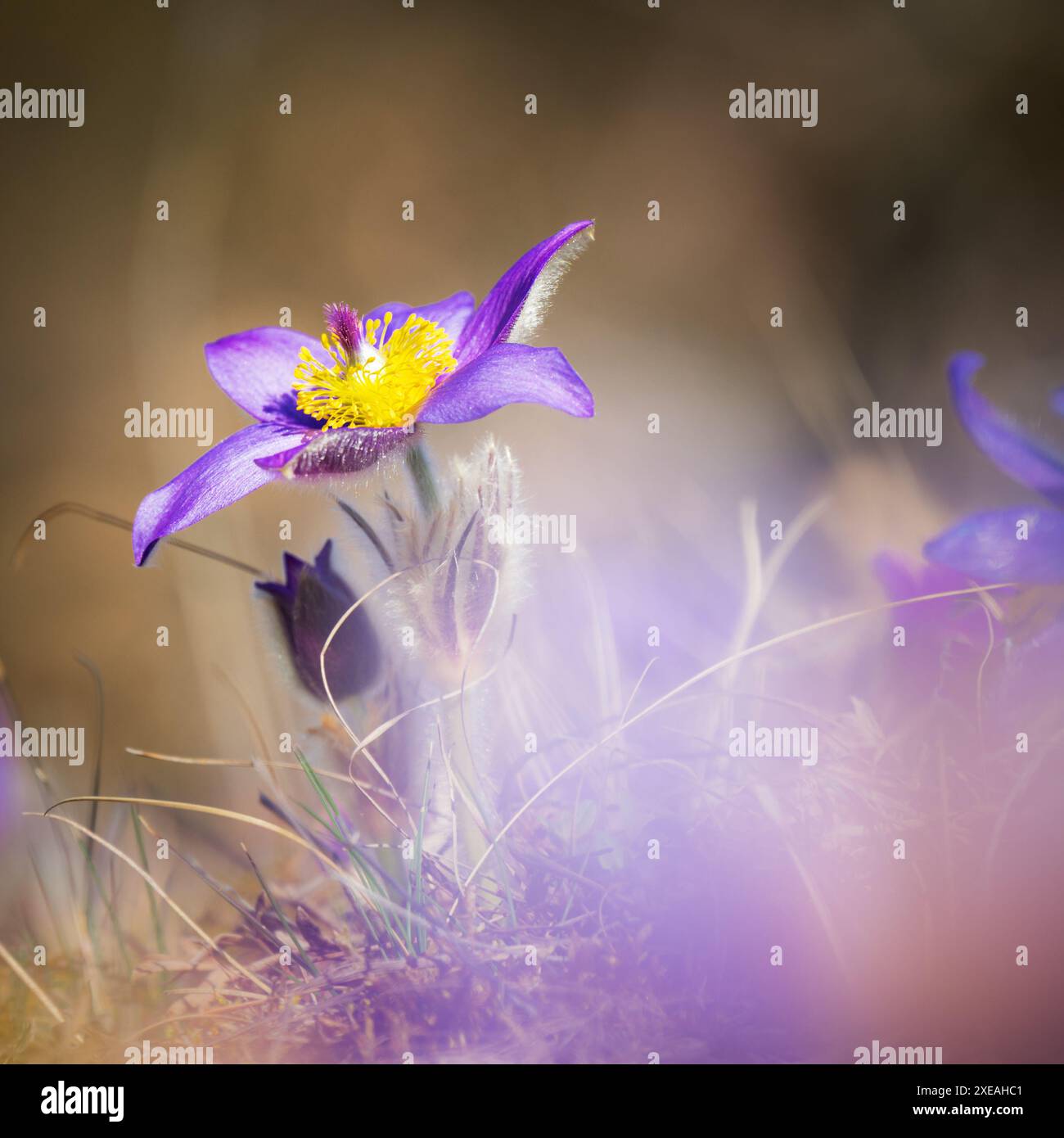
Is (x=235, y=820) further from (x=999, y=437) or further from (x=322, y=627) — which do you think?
(x=999, y=437)

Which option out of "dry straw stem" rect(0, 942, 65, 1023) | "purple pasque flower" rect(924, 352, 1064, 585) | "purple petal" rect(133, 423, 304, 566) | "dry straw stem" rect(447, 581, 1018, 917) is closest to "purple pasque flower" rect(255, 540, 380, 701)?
"purple petal" rect(133, 423, 304, 566)

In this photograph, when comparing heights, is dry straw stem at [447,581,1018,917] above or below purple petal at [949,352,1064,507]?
below

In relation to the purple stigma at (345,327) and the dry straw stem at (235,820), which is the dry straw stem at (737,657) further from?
the purple stigma at (345,327)

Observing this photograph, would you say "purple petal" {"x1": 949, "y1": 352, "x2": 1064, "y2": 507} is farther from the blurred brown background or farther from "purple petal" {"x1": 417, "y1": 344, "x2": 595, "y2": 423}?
"purple petal" {"x1": 417, "y1": 344, "x2": 595, "y2": 423}

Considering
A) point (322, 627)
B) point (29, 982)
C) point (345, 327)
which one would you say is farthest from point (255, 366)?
point (29, 982)

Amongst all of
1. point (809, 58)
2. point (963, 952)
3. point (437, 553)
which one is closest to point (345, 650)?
point (437, 553)

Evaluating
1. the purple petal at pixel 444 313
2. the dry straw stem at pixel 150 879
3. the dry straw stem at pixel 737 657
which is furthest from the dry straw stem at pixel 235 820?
the purple petal at pixel 444 313
